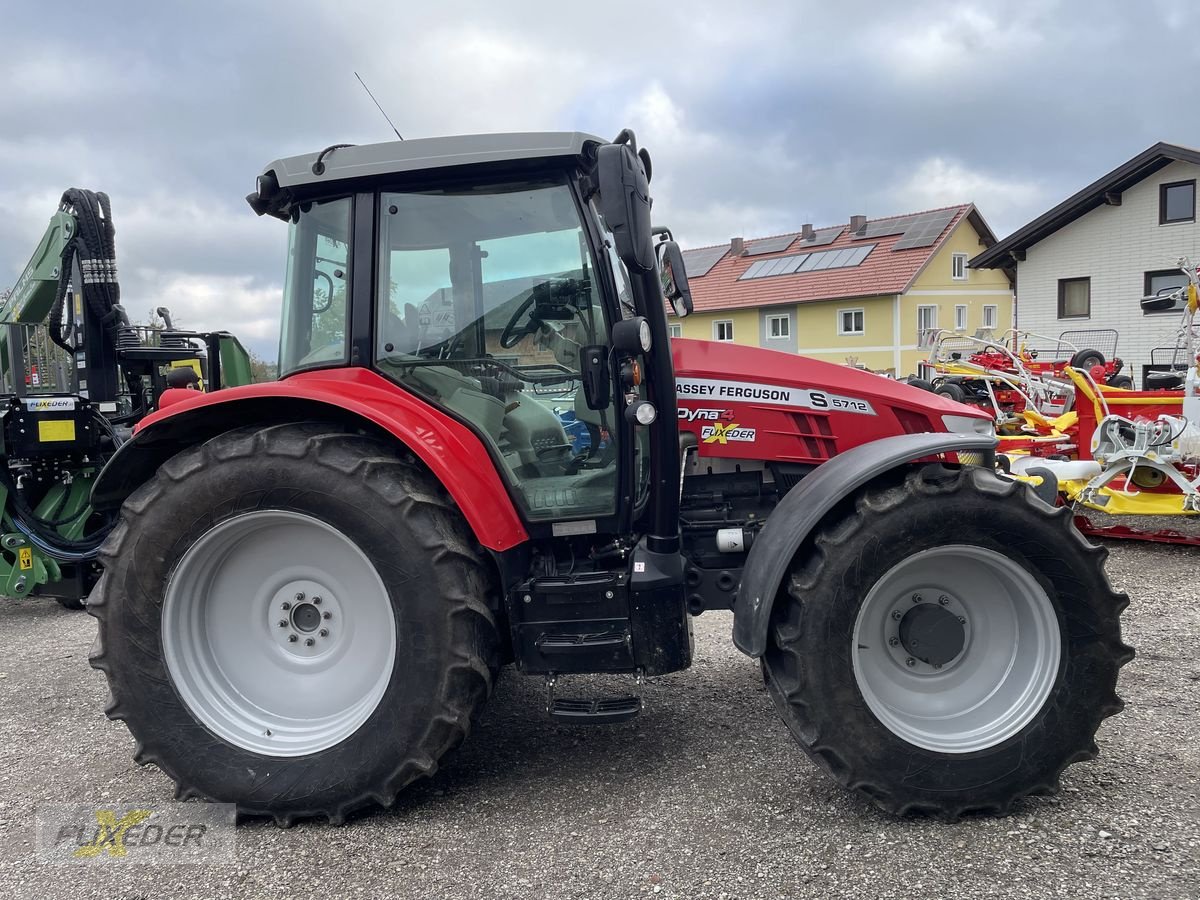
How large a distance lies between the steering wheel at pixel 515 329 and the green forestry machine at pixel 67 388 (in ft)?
14.2

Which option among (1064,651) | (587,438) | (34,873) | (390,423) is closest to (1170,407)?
(1064,651)

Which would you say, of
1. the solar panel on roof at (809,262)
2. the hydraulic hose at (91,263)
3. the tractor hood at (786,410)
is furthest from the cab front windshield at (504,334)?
the solar panel on roof at (809,262)

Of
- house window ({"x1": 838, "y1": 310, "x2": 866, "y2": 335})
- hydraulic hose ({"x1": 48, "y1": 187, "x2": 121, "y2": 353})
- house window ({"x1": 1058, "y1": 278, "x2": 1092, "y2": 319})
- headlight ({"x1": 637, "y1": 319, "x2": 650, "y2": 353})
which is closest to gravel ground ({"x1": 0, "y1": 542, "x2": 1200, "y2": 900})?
headlight ({"x1": 637, "y1": 319, "x2": 650, "y2": 353})

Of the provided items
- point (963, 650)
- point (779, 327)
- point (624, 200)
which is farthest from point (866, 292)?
point (624, 200)

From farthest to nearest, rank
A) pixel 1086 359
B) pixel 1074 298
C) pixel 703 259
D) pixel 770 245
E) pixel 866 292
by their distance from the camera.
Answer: pixel 703 259
pixel 770 245
pixel 866 292
pixel 1074 298
pixel 1086 359

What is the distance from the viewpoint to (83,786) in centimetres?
330

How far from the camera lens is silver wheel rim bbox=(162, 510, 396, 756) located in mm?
3012

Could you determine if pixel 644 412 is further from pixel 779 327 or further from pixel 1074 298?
pixel 779 327

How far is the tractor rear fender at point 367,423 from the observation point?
2887 millimetres

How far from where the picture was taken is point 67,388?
286 inches

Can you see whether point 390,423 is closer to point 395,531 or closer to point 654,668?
point 395,531

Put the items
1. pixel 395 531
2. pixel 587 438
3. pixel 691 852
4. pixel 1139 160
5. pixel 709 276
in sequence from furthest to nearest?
pixel 709 276 < pixel 1139 160 < pixel 587 438 < pixel 395 531 < pixel 691 852

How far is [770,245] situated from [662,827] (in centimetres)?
3671

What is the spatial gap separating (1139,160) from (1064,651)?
23549 millimetres
